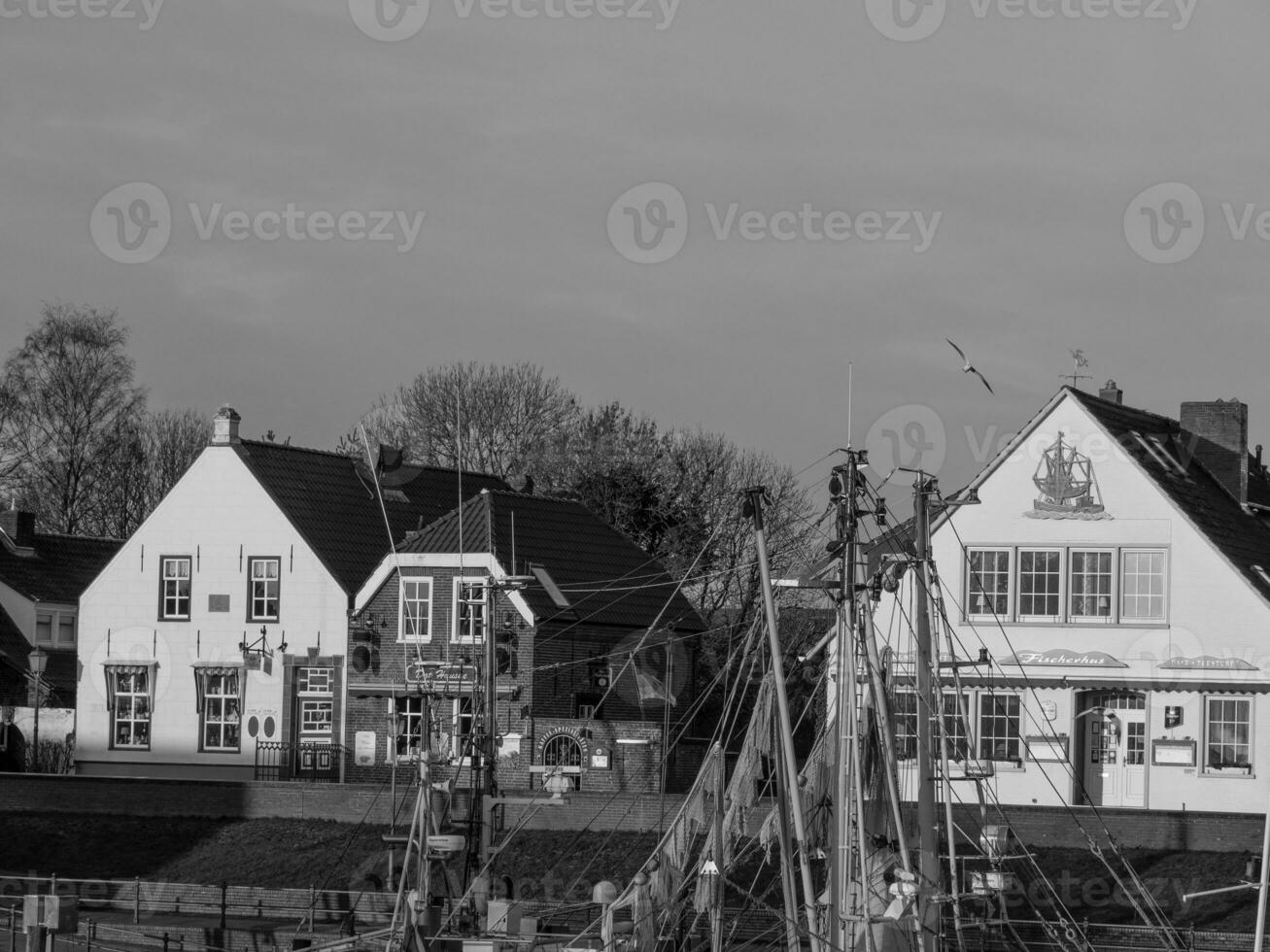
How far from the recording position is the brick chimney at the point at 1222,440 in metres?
52.5

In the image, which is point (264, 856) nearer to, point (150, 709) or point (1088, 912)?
point (150, 709)

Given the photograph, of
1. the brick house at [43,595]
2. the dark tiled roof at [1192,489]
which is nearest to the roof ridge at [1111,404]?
the dark tiled roof at [1192,489]

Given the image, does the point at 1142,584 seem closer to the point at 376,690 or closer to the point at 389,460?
the point at 376,690

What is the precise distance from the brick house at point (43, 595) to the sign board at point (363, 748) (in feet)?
64.0

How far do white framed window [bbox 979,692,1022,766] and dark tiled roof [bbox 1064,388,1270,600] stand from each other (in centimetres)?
561

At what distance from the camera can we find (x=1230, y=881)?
39.8 meters

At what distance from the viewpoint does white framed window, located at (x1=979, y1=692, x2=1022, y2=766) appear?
159ft

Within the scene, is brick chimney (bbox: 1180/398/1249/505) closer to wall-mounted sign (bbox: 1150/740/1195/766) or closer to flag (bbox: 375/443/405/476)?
wall-mounted sign (bbox: 1150/740/1195/766)

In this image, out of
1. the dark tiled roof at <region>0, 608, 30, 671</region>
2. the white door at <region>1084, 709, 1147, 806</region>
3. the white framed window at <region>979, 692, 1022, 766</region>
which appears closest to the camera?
the white door at <region>1084, 709, 1147, 806</region>

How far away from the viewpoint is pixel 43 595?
74688 millimetres

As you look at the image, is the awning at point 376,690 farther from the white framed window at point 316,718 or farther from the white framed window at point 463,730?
the white framed window at point 463,730

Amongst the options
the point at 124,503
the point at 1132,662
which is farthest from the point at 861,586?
the point at 124,503

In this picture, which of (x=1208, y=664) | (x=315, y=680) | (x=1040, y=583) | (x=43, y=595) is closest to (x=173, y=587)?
(x=315, y=680)

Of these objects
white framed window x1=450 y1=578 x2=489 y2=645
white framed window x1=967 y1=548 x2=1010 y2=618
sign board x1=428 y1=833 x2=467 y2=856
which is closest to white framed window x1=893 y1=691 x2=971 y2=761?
white framed window x1=967 y1=548 x2=1010 y2=618
